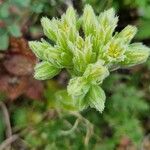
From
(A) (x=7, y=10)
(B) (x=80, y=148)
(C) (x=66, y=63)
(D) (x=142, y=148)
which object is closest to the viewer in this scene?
(C) (x=66, y=63)

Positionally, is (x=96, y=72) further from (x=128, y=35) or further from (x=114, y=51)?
(x=128, y=35)

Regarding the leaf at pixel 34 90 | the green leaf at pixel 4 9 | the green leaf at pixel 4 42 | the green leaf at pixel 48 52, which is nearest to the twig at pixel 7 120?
the leaf at pixel 34 90

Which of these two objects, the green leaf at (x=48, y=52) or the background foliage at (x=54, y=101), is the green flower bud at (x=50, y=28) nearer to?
the green leaf at (x=48, y=52)

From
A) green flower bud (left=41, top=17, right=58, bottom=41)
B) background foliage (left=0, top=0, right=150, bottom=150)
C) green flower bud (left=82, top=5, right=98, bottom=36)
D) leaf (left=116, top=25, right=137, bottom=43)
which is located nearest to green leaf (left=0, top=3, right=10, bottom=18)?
background foliage (left=0, top=0, right=150, bottom=150)

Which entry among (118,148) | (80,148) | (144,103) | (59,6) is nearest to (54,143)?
(80,148)

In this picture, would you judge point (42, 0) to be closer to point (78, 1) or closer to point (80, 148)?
point (78, 1)

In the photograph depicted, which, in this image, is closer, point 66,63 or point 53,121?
point 66,63
